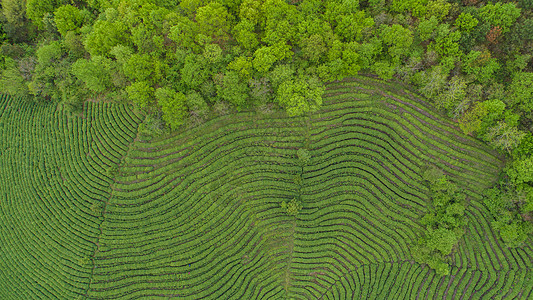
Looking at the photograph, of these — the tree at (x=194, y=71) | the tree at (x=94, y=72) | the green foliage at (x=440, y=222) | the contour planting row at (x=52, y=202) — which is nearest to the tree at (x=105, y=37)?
the tree at (x=94, y=72)

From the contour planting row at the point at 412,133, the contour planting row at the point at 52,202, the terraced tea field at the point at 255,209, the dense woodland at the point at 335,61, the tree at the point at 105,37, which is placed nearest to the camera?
the dense woodland at the point at 335,61

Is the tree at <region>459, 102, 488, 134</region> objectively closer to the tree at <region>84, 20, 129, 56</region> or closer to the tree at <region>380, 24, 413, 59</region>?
the tree at <region>380, 24, 413, 59</region>

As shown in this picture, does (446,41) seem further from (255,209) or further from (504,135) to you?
(255,209)

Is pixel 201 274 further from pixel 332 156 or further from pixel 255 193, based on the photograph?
pixel 332 156

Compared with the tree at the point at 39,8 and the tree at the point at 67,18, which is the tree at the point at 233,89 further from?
the tree at the point at 39,8

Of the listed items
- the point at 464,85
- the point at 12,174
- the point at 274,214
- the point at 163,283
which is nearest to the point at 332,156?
the point at 274,214

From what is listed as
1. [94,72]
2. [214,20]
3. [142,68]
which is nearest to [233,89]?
[214,20]

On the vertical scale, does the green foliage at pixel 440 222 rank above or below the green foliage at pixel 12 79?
above
